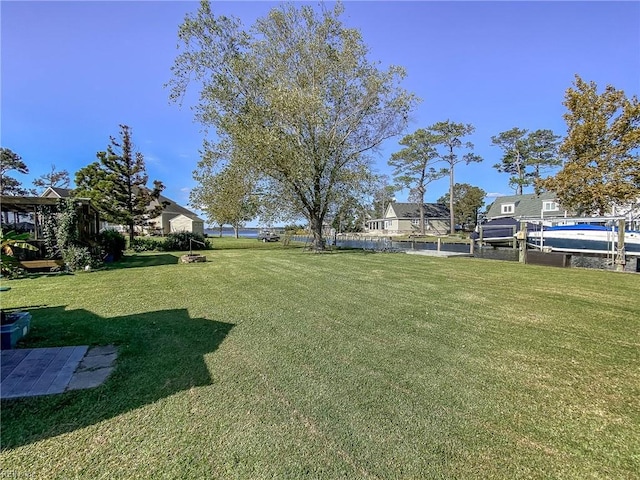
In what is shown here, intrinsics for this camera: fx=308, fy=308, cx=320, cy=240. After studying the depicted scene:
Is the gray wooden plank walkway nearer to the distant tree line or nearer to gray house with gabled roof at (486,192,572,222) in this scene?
the distant tree line

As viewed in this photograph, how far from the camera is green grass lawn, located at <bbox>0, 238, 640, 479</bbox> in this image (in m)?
1.81

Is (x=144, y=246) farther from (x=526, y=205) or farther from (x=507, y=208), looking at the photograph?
(x=507, y=208)

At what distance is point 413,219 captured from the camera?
1929 inches

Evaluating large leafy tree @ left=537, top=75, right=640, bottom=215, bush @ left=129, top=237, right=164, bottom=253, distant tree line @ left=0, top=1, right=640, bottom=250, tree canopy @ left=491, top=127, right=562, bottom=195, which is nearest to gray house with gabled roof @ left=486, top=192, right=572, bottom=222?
tree canopy @ left=491, top=127, right=562, bottom=195

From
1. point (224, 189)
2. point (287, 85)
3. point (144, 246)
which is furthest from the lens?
point (144, 246)

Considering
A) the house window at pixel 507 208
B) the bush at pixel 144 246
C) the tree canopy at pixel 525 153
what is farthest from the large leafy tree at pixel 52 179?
the tree canopy at pixel 525 153

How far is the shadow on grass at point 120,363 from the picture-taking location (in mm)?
2180

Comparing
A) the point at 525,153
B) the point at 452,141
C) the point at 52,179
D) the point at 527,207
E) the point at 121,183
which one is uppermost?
the point at 452,141

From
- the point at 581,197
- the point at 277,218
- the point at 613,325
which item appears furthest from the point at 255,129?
the point at 581,197

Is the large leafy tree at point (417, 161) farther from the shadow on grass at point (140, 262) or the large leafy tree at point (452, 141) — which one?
the shadow on grass at point (140, 262)

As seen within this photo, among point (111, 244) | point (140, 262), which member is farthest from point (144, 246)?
point (140, 262)

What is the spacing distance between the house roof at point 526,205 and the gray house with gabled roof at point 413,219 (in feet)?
38.4

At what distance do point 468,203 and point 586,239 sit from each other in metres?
33.7

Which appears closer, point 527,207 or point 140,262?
point 140,262
